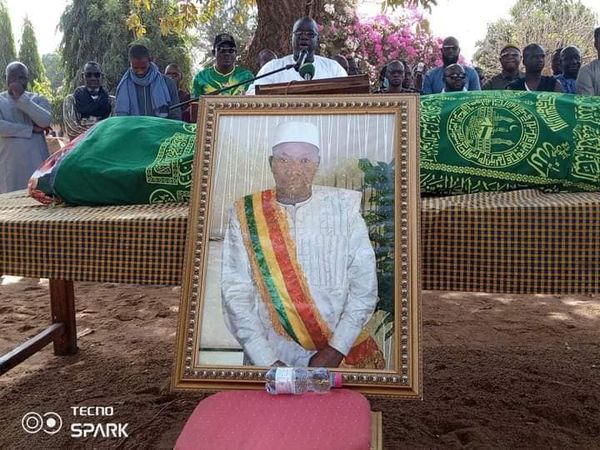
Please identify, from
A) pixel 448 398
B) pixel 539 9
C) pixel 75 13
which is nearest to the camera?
pixel 448 398

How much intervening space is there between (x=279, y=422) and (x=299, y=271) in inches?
15.7

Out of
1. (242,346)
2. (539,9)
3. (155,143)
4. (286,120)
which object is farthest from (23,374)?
(539,9)

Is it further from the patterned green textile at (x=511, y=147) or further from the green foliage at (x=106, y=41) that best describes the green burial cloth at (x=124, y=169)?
the green foliage at (x=106, y=41)

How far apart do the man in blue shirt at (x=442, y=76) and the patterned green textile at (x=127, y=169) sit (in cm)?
295

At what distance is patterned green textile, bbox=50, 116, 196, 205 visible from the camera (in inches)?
82.1

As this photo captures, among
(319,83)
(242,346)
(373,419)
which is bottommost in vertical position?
(373,419)

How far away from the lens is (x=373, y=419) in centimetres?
149

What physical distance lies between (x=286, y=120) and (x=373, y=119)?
233mm

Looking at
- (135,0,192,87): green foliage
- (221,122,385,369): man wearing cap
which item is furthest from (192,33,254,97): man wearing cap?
(135,0,192,87): green foliage

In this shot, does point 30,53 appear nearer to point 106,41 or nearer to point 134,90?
point 106,41

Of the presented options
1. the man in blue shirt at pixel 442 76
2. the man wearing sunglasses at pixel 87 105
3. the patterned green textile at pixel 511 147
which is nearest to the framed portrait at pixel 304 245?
the patterned green textile at pixel 511 147

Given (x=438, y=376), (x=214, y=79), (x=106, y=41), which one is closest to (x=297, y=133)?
(x=438, y=376)

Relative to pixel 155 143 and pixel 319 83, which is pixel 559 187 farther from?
pixel 155 143

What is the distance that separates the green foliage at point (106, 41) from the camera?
702 inches
